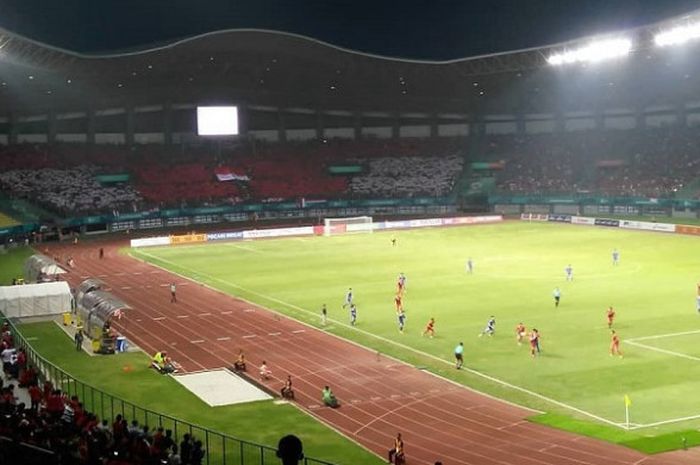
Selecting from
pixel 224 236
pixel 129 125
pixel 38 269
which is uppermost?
pixel 129 125

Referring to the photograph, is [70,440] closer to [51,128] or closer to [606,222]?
[606,222]

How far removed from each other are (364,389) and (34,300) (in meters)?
21.2

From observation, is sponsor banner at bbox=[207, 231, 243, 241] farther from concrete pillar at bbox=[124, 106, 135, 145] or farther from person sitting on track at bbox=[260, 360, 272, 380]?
person sitting on track at bbox=[260, 360, 272, 380]

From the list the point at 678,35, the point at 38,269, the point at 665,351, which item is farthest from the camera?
the point at 678,35

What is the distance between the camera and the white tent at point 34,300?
45.0m

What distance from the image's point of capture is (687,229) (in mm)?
80938

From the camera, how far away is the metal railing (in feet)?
78.9

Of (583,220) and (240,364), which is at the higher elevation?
(583,220)

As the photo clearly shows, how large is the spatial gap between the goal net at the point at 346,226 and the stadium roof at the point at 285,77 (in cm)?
1527

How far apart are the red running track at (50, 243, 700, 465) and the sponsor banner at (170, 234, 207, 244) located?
100 ft

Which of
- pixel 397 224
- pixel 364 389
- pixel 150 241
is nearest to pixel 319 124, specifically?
pixel 397 224

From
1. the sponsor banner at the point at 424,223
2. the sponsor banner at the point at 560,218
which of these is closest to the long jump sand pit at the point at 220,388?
the sponsor banner at the point at 424,223

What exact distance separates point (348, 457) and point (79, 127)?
87.0m

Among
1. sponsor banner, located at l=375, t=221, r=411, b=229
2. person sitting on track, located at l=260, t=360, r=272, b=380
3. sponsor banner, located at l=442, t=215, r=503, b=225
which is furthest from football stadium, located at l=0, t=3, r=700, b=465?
sponsor banner, located at l=442, t=215, r=503, b=225
